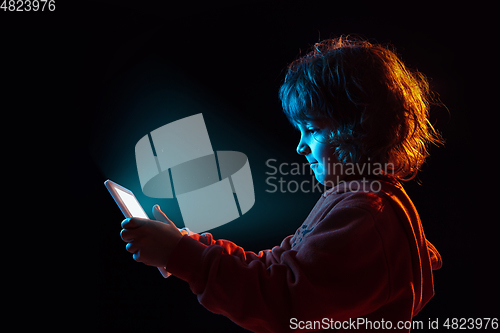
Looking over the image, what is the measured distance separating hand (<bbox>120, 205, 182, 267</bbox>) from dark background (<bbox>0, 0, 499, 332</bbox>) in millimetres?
467

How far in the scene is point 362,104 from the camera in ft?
1.72

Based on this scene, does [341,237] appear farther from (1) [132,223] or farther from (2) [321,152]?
(1) [132,223]

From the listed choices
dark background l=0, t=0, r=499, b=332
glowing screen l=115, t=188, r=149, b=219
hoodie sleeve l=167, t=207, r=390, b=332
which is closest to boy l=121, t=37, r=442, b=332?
hoodie sleeve l=167, t=207, r=390, b=332

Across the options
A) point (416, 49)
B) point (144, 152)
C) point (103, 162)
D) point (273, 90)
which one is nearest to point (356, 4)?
point (416, 49)

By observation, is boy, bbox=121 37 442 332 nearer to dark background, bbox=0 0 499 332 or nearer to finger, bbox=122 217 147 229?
finger, bbox=122 217 147 229

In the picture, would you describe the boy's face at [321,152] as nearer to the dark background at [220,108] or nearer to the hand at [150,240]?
the hand at [150,240]

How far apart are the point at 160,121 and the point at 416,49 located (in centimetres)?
85

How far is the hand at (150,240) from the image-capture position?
0.42 metres

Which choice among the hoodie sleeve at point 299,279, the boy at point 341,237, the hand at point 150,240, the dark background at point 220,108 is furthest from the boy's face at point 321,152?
the dark background at point 220,108

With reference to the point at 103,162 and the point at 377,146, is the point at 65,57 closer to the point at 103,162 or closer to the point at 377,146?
the point at 103,162

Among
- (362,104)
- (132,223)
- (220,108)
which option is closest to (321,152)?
(362,104)

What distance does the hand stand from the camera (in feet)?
1.39

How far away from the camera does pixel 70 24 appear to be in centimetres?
82

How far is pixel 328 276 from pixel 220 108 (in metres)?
0.66
